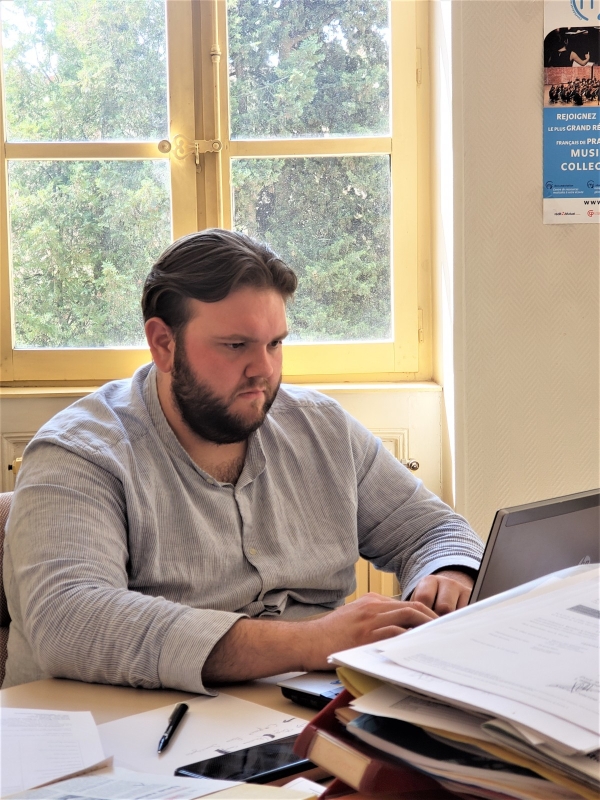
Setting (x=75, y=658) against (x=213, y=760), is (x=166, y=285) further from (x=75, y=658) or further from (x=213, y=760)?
(x=213, y=760)

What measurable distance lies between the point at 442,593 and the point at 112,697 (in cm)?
54

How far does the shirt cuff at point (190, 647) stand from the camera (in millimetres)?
1023

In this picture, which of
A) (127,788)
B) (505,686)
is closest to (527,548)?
(505,686)

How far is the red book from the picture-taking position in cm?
63

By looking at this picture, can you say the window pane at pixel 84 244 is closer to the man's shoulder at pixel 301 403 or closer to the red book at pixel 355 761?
the man's shoulder at pixel 301 403

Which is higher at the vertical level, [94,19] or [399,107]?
[94,19]

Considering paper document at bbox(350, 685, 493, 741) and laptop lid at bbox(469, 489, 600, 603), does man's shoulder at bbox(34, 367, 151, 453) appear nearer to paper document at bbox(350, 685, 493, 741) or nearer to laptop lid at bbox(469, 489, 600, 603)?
laptop lid at bbox(469, 489, 600, 603)

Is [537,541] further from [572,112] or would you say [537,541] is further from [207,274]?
[572,112]

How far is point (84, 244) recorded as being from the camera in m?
2.53

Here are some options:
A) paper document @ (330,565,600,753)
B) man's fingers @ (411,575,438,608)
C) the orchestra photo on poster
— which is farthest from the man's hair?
the orchestra photo on poster

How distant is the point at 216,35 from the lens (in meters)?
2.46

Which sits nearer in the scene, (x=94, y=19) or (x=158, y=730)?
(x=158, y=730)

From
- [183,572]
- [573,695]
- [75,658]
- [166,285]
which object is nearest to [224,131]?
[166,285]

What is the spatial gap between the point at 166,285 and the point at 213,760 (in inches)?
36.8
